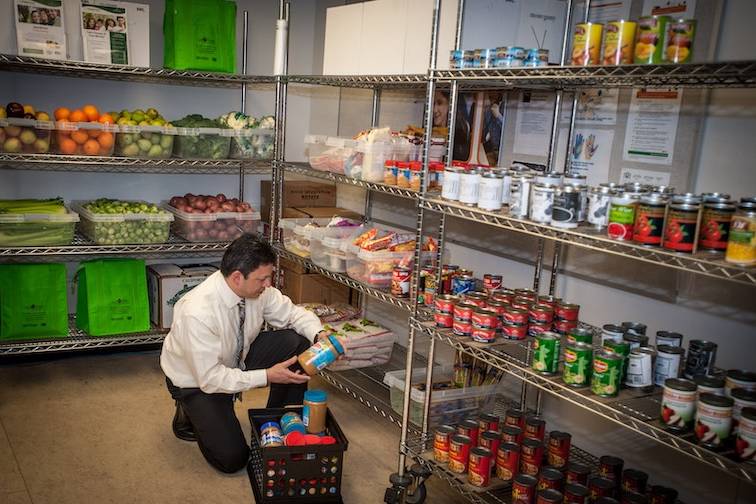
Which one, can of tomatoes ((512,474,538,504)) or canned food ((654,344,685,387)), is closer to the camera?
canned food ((654,344,685,387))

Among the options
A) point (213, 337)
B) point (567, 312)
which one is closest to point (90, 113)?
point (213, 337)

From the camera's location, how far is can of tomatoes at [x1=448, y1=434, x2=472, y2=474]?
2803mm

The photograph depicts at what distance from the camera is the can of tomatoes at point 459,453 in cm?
280

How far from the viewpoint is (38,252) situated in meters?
4.12

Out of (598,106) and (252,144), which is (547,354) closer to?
(598,106)

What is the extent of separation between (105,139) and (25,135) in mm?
425

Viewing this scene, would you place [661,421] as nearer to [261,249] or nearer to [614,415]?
[614,415]

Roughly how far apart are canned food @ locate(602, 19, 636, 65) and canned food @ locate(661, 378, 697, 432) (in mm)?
995

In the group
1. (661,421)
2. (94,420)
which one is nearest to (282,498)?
(94,420)

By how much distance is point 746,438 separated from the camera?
73.0 inches

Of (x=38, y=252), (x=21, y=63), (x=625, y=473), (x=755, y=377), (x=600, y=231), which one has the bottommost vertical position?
(x=625, y=473)

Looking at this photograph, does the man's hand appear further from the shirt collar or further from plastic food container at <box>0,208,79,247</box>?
plastic food container at <box>0,208,79,247</box>

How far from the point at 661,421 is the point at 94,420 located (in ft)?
9.45

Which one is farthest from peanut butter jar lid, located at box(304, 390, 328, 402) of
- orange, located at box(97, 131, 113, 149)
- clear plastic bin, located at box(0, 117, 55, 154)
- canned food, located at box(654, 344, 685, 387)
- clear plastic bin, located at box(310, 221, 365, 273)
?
clear plastic bin, located at box(0, 117, 55, 154)
